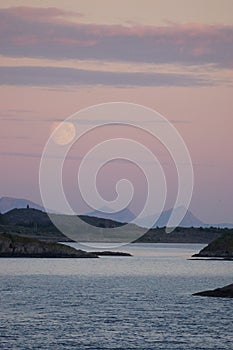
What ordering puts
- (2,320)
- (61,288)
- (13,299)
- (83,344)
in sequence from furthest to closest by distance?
(61,288) < (13,299) < (2,320) < (83,344)

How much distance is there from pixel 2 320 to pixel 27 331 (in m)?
9.11

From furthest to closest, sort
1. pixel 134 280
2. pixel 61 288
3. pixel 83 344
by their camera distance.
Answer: pixel 134 280 < pixel 61 288 < pixel 83 344

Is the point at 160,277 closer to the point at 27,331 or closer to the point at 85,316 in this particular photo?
the point at 85,316

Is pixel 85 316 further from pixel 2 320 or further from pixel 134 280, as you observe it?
pixel 134 280

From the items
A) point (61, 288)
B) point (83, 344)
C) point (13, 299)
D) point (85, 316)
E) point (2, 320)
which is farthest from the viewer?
point (61, 288)

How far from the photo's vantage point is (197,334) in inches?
3236

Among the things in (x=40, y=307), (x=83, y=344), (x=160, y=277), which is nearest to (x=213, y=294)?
(x=40, y=307)

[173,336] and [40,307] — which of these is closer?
[173,336]

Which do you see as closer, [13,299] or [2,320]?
[2,320]

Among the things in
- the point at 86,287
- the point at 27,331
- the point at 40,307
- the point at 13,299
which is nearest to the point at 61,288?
the point at 86,287

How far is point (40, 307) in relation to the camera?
104500 mm

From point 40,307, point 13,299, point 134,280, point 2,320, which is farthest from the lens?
point 134,280

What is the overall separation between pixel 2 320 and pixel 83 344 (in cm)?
1712

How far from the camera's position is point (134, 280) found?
164750 mm
